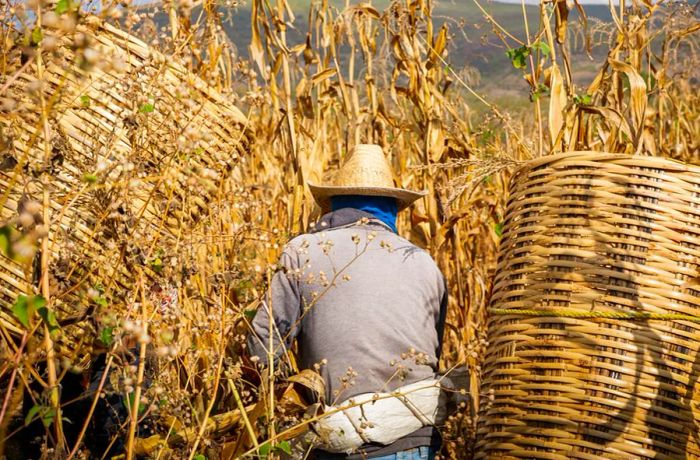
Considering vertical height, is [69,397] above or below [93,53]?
below

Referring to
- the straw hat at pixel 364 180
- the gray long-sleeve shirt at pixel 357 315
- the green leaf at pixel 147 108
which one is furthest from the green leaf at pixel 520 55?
the green leaf at pixel 147 108

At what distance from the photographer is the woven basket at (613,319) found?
214 cm

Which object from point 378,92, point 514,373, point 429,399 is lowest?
point 429,399

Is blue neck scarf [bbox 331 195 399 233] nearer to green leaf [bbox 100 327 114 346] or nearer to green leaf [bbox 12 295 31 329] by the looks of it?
green leaf [bbox 100 327 114 346]

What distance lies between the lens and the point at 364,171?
3.38 metres

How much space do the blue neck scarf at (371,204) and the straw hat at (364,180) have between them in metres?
0.04

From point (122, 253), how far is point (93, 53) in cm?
70

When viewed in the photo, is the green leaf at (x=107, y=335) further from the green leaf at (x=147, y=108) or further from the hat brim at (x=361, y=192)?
the hat brim at (x=361, y=192)

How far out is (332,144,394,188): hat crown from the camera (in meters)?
3.37

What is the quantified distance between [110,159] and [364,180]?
109 cm

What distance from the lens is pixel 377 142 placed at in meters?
4.36

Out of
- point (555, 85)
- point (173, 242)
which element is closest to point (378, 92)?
point (555, 85)

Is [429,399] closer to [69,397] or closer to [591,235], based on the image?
[591,235]

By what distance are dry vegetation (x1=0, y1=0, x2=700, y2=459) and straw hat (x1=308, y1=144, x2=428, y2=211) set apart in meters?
0.17
